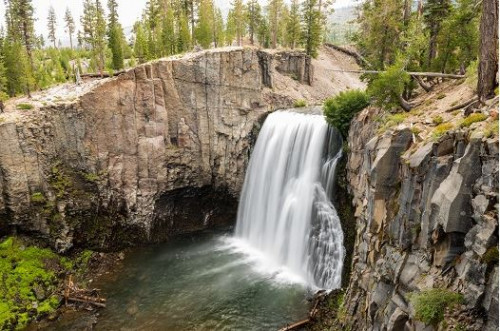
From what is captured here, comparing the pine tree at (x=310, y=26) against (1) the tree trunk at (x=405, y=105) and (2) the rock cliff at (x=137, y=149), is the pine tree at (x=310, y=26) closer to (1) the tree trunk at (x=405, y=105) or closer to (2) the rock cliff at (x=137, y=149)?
(2) the rock cliff at (x=137, y=149)

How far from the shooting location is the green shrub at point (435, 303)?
945cm

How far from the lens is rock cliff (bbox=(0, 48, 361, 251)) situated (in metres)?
27.3

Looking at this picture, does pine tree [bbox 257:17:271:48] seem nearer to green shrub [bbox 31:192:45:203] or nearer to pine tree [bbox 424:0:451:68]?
pine tree [bbox 424:0:451:68]

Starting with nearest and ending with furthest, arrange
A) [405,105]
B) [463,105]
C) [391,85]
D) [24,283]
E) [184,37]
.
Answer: [463,105] < [391,85] < [405,105] < [24,283] < [184,37]

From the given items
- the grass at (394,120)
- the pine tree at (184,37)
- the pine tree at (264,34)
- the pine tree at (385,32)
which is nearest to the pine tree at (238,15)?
the pine tree at (264,34)

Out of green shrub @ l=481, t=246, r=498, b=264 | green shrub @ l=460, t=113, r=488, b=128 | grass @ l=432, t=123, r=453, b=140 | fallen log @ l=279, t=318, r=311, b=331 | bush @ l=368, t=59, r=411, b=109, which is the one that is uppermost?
bush @ l=368, t=59, r=411, b=109

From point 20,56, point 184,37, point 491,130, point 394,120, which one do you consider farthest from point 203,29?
point 491,130

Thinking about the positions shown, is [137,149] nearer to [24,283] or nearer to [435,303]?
[24,283]

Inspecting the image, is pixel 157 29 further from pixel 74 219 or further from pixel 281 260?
pixel 281 260

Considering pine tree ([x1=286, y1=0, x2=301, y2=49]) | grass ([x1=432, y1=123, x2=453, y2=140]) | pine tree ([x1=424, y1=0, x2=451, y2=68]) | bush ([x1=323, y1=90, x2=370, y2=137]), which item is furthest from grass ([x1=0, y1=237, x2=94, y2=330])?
pine tree ([x1=286, y1=0, x2=301, y2=49])

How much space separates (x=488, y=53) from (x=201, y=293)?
64.9 feet

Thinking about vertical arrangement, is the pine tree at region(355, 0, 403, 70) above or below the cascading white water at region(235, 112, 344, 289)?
above

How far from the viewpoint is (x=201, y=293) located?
938 inches

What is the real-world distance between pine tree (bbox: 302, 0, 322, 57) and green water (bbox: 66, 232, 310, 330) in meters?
26.8
